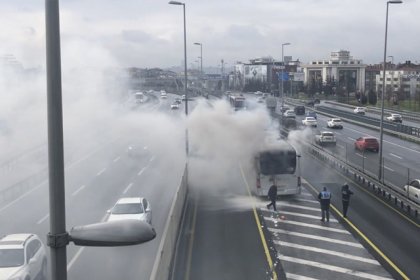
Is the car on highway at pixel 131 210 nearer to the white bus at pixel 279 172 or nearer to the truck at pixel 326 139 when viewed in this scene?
the white bus at pixel 279 172

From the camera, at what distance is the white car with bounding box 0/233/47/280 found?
12.5m

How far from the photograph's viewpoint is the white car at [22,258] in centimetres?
1252

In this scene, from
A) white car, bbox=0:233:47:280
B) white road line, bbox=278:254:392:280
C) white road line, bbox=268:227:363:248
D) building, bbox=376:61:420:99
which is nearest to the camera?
white car, bbox=0:233:47:280

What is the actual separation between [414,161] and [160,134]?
72.6ft

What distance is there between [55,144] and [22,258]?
30.1 feet

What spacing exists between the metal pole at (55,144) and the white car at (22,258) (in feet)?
26.8

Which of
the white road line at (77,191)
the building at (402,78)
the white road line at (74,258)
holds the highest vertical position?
the building at (402,78)

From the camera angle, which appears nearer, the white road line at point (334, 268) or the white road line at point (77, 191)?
the white road line at point (334, 268)

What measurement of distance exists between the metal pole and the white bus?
2097 centimetres

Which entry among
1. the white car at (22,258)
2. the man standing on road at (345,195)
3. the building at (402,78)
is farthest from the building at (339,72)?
the white car at (22,258)

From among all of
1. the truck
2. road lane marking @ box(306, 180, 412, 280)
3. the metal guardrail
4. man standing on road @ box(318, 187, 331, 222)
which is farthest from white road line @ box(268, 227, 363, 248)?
the truck

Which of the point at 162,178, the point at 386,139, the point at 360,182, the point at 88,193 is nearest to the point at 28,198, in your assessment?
the point at 88,193

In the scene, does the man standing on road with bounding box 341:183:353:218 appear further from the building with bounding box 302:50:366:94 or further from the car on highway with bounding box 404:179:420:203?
the building with bounding box 302:50:366:94

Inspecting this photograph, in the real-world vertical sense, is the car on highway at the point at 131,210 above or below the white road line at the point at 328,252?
above
